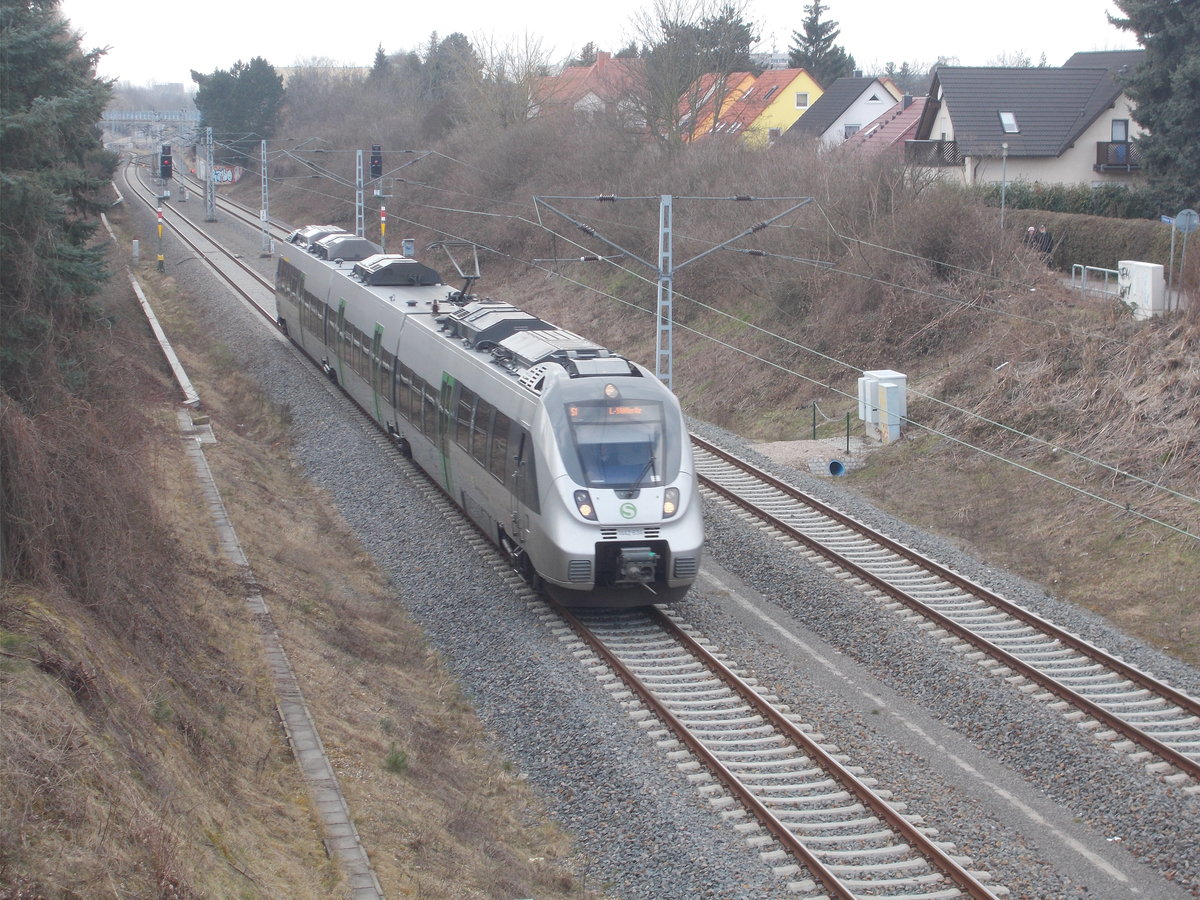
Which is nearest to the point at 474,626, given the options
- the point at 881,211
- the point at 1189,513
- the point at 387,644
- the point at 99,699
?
the point at 387,644

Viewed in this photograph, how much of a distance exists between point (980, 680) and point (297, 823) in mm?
6905

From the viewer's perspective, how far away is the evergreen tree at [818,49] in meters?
80.4

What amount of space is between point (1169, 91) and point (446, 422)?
23.7m

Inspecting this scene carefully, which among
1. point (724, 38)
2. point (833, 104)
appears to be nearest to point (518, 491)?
point (724, 38)

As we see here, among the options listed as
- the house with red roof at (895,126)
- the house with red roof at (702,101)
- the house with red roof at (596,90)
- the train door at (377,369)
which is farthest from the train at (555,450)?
the house with red roof at (895,126)

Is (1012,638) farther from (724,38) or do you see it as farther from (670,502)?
(724,38)

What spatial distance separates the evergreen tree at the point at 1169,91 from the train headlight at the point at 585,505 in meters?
24.3

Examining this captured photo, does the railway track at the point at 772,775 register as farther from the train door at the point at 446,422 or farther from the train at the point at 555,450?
the train door at the point at 446,422

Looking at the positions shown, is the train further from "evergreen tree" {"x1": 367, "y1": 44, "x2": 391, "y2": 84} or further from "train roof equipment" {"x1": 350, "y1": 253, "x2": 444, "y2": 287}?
"evergreen tree" {"x1": 367, "y1": 44, "x2": 391, "y2": 84}

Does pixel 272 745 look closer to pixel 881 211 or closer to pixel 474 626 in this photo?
pixel 474 626

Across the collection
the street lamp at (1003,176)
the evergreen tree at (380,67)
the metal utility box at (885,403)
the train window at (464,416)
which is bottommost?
the metal utility box at (885,403)

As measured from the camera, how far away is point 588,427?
1392 cm

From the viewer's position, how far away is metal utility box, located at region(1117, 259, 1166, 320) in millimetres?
21484

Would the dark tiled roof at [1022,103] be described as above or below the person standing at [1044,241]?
above
